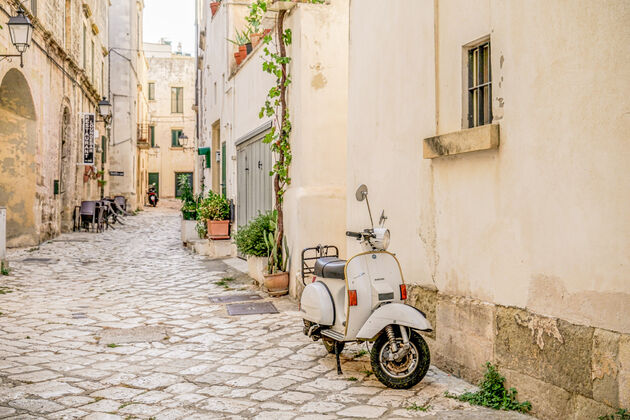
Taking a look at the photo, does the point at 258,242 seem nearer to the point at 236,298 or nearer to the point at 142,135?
the point at 236,298

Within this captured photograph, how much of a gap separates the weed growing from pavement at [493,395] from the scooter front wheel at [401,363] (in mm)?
256

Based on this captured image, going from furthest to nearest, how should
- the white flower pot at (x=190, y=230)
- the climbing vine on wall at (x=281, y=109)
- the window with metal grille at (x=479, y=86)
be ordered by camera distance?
the white flower pot at (x=190, y=230) < the climbing vine on wall at (x=281, y=109) < the window with metal grille at (x=479, y=86)

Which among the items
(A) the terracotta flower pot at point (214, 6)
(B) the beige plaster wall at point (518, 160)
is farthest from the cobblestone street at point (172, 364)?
(A) the terracotta flower pot at point (214, 6)

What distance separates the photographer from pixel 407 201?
17.6 feet

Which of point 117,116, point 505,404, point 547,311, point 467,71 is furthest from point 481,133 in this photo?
point 117,116

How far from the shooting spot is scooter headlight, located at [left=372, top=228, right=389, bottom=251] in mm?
4633

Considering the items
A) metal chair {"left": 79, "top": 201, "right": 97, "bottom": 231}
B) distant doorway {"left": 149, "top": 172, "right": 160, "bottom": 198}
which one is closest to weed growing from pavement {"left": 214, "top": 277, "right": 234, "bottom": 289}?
metal chair {"left": 79, "top": 201, "right": 97, "bottom": 231}

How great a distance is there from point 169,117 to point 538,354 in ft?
148

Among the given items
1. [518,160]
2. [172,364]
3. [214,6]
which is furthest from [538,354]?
[214,6]

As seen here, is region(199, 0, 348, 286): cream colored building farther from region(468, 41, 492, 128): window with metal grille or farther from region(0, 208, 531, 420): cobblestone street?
region(468, 41, 492, 128): window with metal grille

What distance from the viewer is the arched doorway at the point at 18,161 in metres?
14.1

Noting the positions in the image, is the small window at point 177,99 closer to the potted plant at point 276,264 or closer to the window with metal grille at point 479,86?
the potted plant at point 276,264

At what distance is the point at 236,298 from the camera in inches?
327

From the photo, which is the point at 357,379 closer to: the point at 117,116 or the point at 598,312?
the point at 598,312
